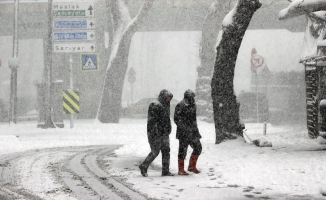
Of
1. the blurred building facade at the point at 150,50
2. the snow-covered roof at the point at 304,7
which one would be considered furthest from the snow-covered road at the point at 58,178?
the blurred building facade at the point at 150,50

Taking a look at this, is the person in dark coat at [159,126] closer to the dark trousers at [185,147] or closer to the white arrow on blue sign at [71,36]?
the dark trousers at [185,147]

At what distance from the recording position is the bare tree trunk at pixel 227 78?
575 inches

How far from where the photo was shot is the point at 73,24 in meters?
24.7

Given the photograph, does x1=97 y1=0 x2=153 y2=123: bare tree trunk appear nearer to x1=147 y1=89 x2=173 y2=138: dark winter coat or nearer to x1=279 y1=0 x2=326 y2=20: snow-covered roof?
x1=279 y1=0 x2=326 y2=20: snow-covered roof

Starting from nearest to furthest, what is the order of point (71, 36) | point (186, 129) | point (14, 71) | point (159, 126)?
point (159, 126) → point (186, 129) → point (71, 36) → point (14, 71)

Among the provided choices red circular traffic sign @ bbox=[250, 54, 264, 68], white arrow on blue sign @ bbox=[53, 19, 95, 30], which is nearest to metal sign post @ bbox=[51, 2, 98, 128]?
white arrow on blue sign @ bbox=[53, 19, 95, 30]

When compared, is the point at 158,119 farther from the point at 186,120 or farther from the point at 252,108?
the point at 252,108

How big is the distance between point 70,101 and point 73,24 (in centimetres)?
311

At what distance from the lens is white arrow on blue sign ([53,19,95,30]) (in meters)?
24.7

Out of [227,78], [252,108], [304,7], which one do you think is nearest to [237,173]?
[227,78]

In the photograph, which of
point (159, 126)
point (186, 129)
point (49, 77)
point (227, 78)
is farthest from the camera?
point (49, 77)

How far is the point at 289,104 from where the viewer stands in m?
49.9

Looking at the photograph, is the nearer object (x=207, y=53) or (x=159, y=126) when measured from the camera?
(x=159, y=126)

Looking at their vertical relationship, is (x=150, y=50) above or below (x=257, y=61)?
above
